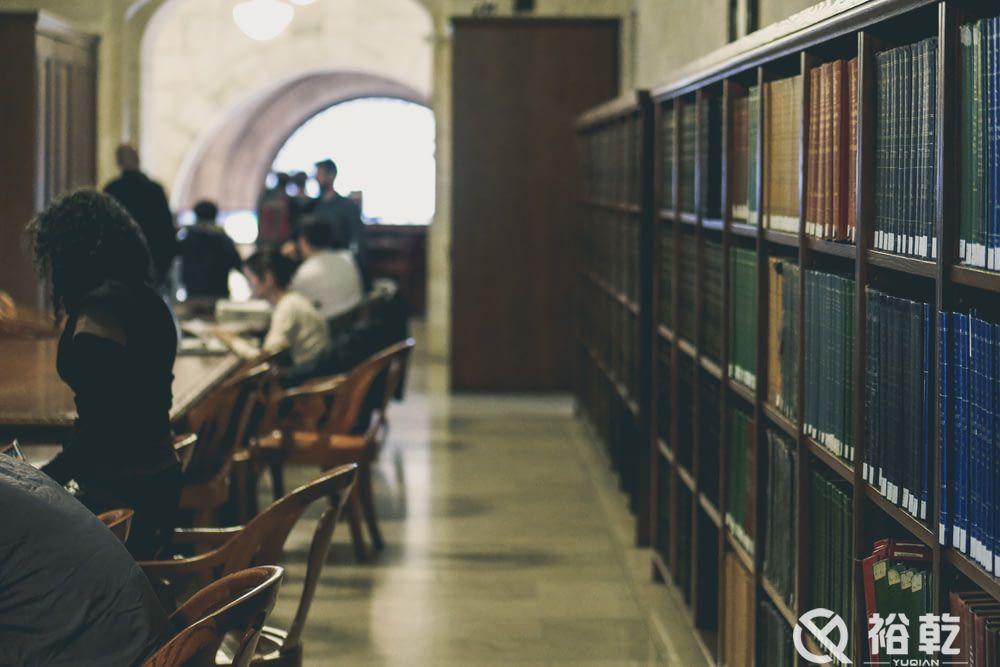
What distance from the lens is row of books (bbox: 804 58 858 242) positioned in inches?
112

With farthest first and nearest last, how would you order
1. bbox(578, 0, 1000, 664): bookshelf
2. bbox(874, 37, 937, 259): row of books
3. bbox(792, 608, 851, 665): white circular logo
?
bbox(792, 608, 851, 665): white circular logo → bbox(874, 37, 937, 259): row of books → bbox(578, 0, 1000, 664): bookshelf

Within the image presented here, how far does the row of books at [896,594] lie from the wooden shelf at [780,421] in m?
0.63

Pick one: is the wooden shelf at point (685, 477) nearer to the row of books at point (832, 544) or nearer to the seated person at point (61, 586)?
the row of books at point (832, 544)

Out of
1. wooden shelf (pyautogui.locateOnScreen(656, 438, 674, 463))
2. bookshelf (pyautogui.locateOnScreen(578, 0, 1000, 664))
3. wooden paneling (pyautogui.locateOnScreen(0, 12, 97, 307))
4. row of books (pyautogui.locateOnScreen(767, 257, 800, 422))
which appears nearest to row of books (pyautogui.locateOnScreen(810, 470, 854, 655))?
bookshelf (pyautogui.locateOnScreen(578, 0, 1000, 664))

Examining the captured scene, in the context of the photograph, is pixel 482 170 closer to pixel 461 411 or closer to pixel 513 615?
pixel 461 411

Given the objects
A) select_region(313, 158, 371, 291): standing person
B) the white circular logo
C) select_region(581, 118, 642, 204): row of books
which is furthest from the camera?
select_region(313, 158, 371, 291): standing person

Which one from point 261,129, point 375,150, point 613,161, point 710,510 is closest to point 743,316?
point 710,510

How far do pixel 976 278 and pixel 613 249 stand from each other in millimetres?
5339

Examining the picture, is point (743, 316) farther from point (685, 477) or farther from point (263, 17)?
point (263, 17)

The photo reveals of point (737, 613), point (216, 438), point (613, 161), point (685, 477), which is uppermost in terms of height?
point (613, 161)

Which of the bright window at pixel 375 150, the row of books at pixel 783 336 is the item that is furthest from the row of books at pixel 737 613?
the bright window at pixel 375 150

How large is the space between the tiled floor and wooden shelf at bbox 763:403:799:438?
51.0 inches

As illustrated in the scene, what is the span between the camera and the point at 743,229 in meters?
3.89

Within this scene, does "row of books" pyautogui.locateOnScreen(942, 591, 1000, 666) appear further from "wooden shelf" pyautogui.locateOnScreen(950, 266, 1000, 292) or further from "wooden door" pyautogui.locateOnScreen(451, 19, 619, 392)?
"wooden door" pyautogui.locateOnScreen(451, 19, 619, 392)
